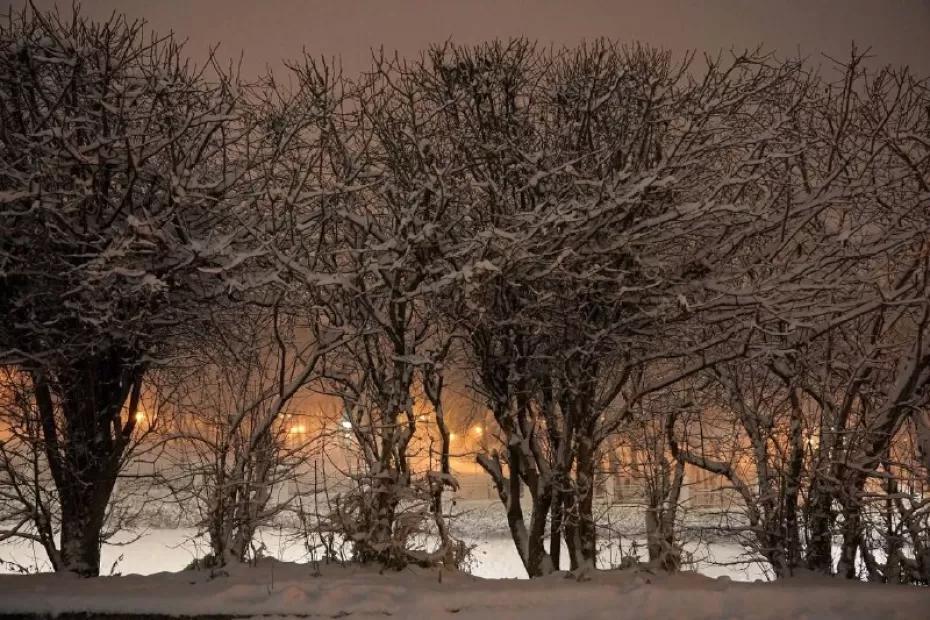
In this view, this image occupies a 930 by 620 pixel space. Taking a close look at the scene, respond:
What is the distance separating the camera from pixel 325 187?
21.1ft

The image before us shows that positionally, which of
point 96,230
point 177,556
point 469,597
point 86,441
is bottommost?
point 177,556

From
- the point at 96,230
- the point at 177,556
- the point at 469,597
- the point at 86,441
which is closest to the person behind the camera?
the point at 469,597

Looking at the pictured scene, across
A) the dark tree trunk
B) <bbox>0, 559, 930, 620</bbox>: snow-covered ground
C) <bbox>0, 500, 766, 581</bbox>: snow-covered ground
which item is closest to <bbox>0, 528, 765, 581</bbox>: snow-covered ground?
<bbox>0, 500, 766, 581</bbox>: snow-covered ground

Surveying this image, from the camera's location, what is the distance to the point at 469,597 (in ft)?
17.4

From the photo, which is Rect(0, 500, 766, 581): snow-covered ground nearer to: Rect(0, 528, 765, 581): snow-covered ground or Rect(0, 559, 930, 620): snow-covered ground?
Rect(0, 528, 765, 581): snow-covered ground

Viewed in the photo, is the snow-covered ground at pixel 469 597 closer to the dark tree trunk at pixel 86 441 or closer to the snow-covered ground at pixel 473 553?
the dark tree trunk at pixel 86 441

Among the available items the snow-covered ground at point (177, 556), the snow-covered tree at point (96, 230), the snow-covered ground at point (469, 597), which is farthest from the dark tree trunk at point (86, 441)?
the snow-covered ground at point (177, 556)

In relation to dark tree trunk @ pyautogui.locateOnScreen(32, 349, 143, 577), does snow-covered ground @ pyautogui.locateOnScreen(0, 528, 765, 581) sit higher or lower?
lower

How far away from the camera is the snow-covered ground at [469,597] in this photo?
16.2 ft

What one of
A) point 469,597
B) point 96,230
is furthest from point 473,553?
point 96,230

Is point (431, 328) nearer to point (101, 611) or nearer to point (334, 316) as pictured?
point (334, 316)

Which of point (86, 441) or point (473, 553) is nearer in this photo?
point (86, 441)

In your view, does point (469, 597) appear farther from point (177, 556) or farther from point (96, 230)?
point (177, 556)

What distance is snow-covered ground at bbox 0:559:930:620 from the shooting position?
16.2 ft
